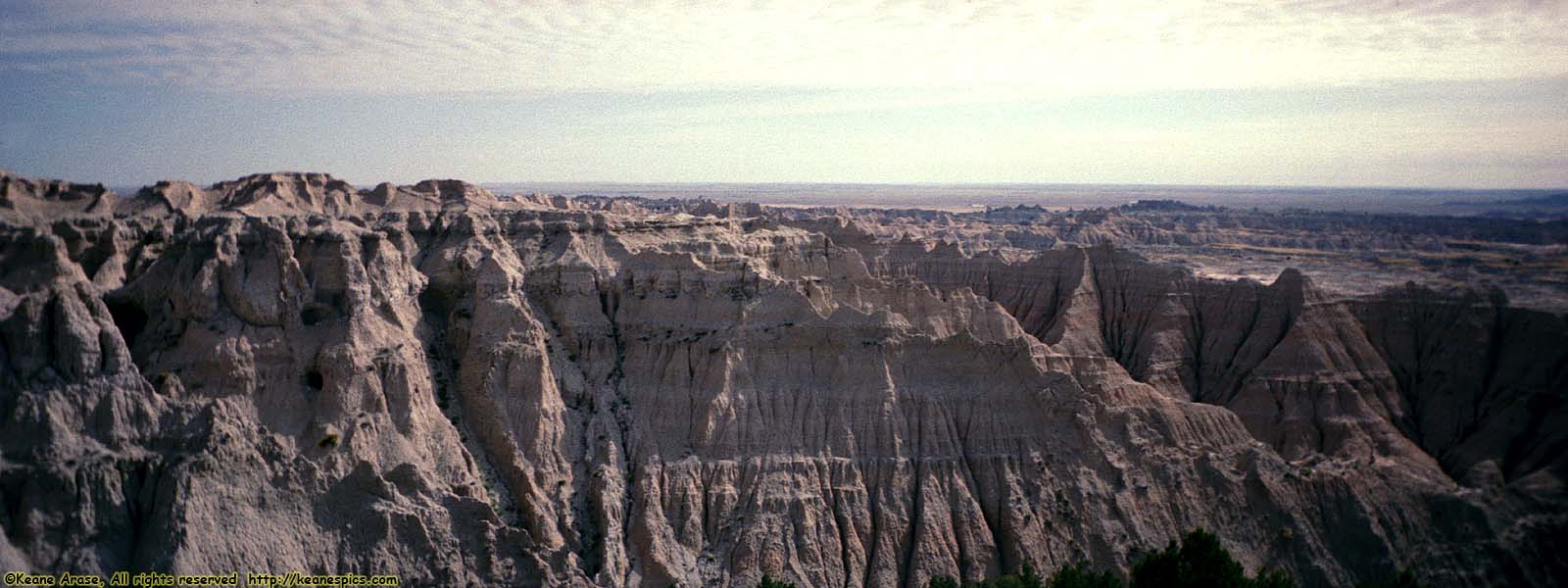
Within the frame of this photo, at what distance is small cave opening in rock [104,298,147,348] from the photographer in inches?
1756

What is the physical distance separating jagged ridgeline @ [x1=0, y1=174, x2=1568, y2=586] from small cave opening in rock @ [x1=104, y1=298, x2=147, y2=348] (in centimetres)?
17

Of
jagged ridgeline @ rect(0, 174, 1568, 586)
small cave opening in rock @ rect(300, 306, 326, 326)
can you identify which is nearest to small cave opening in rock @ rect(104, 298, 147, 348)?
jagged ridgeline @ rect(0, 174, 1568, 586)

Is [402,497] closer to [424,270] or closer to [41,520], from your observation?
[41,520]

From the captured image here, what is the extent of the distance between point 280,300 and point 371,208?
26502mm

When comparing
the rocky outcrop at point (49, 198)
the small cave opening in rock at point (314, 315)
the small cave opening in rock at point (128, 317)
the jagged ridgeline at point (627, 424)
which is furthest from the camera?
the rocky outcrop at point (49, 198)

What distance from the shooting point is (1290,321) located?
8100 centimetres

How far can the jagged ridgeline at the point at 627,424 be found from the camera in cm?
3462

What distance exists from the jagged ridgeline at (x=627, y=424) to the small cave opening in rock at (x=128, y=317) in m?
0.17

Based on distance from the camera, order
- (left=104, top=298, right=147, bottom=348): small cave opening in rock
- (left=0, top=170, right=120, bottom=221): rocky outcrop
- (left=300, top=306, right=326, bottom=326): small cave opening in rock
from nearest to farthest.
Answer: (left=104, top=298, right=147, bottom=348): small cave opening in rock < (left=300, top=306, right=326, bottom=326): small cave opening in rock < (left=0, top=170, right=120, bottom=221): rocky outcrop

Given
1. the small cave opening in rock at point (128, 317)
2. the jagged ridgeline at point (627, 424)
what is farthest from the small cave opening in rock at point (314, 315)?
the small cave opening in rock at point (128, 317)

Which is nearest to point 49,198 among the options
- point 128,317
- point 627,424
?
point 128,317

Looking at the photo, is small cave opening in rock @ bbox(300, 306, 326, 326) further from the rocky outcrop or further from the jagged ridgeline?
the rocky outcrop

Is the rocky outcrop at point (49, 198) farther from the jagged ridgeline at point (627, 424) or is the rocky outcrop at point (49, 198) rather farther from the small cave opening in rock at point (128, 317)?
the small cave opening in rock at point (128, 317)

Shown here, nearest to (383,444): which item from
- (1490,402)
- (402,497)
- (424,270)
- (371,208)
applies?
(402,497)
